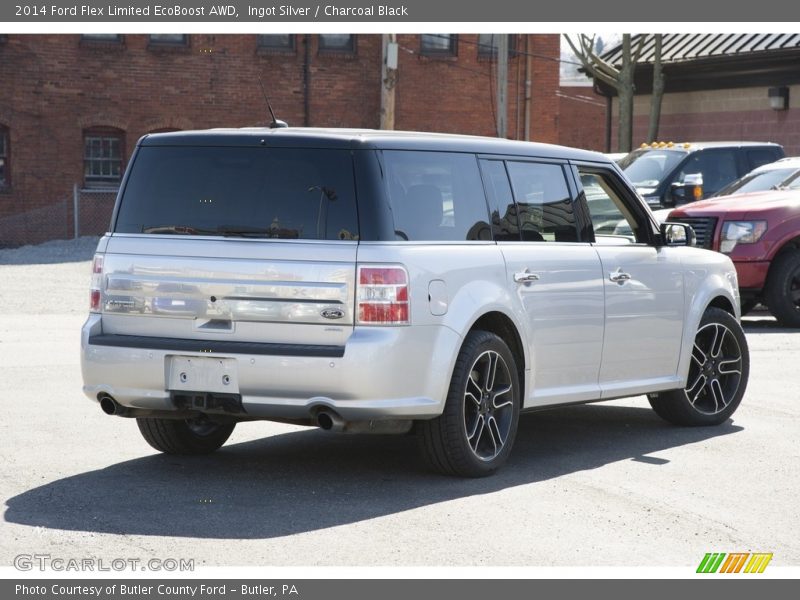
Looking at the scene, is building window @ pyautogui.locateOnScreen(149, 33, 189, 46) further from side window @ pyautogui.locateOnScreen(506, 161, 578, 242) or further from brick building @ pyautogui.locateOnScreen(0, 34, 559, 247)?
side window @ pyautogui.locateOnScreen(506, 161, 578, 242)

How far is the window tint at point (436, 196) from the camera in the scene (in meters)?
7.43

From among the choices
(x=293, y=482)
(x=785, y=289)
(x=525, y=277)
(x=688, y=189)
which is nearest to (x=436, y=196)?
(x=525, y=277)

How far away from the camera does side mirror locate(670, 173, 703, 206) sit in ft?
62.5

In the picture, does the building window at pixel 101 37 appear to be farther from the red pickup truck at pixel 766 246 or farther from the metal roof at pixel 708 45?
the red pickup truck at pixel 766 246

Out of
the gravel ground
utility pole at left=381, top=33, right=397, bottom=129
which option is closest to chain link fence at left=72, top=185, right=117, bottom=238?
the gravel ground

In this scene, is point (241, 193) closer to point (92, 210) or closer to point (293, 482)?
point (293, 482)

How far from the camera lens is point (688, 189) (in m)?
19.0

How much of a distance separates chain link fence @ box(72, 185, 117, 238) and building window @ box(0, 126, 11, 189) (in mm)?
1572

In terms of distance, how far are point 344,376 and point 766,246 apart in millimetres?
10860

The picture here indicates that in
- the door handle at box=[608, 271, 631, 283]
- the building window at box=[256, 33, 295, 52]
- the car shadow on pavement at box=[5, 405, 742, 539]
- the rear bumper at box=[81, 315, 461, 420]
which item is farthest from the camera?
the building window at box=[256, 33, 295, 52]

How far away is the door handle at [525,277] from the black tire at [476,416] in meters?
0.38

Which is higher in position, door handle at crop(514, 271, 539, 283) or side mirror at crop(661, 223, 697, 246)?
side mirror at crop(661, 223, 697, 246)

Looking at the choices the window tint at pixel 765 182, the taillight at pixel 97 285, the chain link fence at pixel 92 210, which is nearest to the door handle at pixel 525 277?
the taillight at pixel 97 285

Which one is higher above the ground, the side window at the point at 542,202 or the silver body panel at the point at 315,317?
the side window at the point at 542,202
